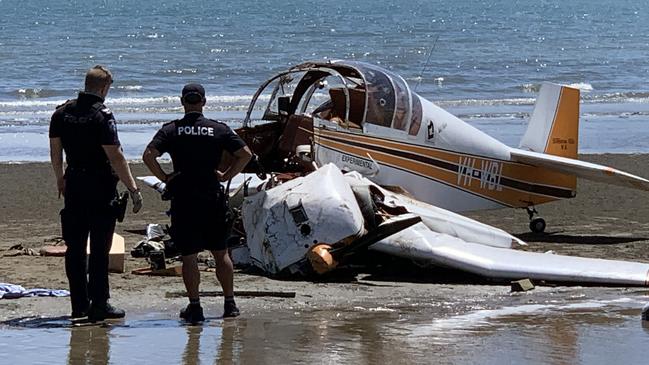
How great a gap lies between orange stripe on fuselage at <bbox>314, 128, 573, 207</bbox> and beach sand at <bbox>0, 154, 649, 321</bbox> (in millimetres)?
508

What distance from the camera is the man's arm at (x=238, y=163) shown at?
28.8 feet

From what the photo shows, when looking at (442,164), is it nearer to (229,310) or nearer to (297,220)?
(297,220)

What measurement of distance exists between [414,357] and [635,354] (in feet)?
4.26

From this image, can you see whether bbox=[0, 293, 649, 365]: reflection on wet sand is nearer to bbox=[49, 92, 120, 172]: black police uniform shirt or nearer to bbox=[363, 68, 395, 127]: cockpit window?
bbox=[49, 92, 120, 172]: black police uniform shirt

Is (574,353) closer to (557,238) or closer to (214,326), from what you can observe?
(214,326)

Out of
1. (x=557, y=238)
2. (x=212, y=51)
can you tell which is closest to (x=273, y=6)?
(x=212, y=51)

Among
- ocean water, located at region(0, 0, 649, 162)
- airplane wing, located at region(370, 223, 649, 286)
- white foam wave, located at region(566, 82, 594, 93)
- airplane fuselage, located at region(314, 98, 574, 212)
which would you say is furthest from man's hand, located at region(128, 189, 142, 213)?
white foam wave, located at region(566, 82, 594, 93)

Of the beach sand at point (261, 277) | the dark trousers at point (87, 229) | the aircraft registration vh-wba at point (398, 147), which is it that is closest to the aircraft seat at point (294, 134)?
Answer: the aircraft registration vh-wba at point (398, 147)

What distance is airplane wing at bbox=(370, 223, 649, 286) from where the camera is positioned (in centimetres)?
1053

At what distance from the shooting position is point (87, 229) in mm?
8742

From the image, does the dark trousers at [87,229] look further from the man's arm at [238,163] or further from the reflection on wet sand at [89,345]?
the man's arm at [238,163]

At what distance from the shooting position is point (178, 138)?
28.7ft

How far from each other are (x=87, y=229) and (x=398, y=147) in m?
4.71

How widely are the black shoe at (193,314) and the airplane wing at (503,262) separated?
2622mm
